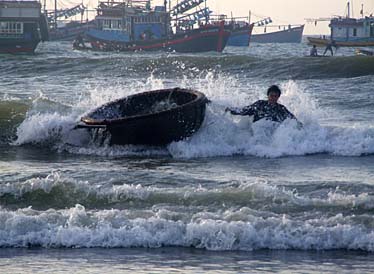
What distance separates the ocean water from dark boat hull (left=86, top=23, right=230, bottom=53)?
4383cm

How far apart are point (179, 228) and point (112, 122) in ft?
17.3

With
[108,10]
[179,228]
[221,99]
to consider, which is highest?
[108,10]

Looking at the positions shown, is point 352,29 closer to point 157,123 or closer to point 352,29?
point 352,29

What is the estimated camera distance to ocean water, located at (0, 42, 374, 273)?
951 cm

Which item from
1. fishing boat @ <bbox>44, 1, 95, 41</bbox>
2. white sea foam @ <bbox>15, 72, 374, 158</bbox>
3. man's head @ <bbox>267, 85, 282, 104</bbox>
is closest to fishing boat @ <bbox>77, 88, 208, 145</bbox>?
white sea foam @ <bbox>15, 72, 374, 158</bbox>

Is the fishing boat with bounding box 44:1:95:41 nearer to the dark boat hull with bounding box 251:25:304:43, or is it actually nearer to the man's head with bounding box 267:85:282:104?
the dark boat hull with bounding box 251:25:304:43

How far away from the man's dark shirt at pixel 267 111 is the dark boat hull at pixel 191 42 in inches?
1919

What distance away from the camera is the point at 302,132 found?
16156 millimetres

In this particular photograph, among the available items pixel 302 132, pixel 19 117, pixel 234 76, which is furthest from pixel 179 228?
pixel 234 76

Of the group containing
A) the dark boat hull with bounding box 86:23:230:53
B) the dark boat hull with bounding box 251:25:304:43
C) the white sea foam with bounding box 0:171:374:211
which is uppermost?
the dark boat hull with bounding box 251:25:304:43

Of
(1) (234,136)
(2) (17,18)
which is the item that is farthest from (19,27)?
(1) (234,136)

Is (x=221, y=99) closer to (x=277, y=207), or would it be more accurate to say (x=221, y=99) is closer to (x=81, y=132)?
(x=81, y=132)

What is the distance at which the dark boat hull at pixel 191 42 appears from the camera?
6450 centimetres

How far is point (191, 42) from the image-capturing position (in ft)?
212
